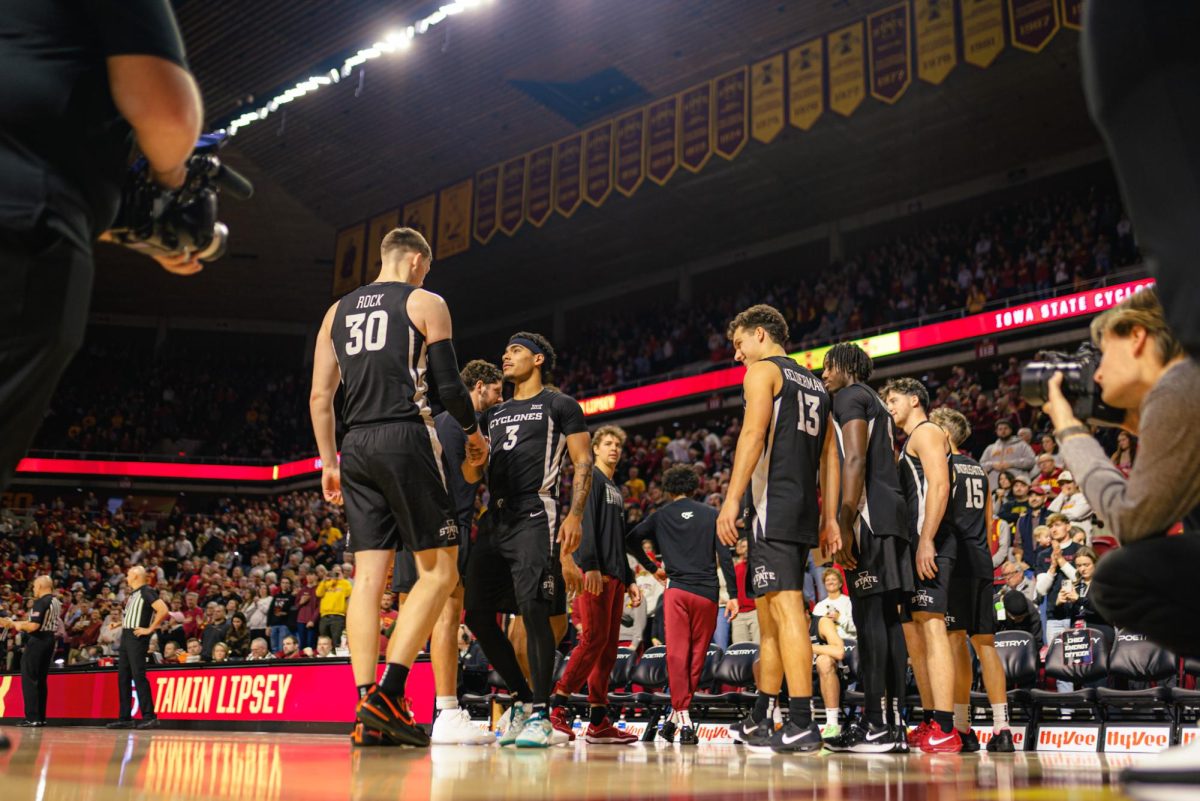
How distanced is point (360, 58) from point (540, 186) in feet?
11.7

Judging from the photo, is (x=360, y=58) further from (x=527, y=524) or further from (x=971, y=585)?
(x=971, y=585)

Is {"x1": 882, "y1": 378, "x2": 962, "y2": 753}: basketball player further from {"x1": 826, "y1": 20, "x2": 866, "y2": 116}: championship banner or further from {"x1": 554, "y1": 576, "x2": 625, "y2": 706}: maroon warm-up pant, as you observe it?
{"x1": 826, "y1": 20, "x2": 866, "y2": 116}: championship banner

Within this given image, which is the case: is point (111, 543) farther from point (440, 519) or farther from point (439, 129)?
point (440, 519)

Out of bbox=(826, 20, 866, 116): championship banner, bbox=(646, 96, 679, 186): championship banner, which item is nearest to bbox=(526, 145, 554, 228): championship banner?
bbox=(646, 96, 679, 186): championship banner

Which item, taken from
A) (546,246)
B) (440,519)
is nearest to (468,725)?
(440,519)

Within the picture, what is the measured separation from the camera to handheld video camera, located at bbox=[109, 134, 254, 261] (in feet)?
6.32

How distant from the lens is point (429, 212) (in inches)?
743

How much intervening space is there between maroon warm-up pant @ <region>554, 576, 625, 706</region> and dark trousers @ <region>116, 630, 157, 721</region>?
541 centimetres

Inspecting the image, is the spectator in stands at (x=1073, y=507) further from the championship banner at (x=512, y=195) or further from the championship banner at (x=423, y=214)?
the championship banner at (x=423, y=214)

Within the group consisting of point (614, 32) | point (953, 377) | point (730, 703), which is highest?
point (614, 32)

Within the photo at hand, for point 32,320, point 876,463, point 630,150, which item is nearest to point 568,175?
point 630,150

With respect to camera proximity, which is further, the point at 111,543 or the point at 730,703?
the point at 111,543

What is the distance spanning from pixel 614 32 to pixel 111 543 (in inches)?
652

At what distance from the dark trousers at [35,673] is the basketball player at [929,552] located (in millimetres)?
9302
